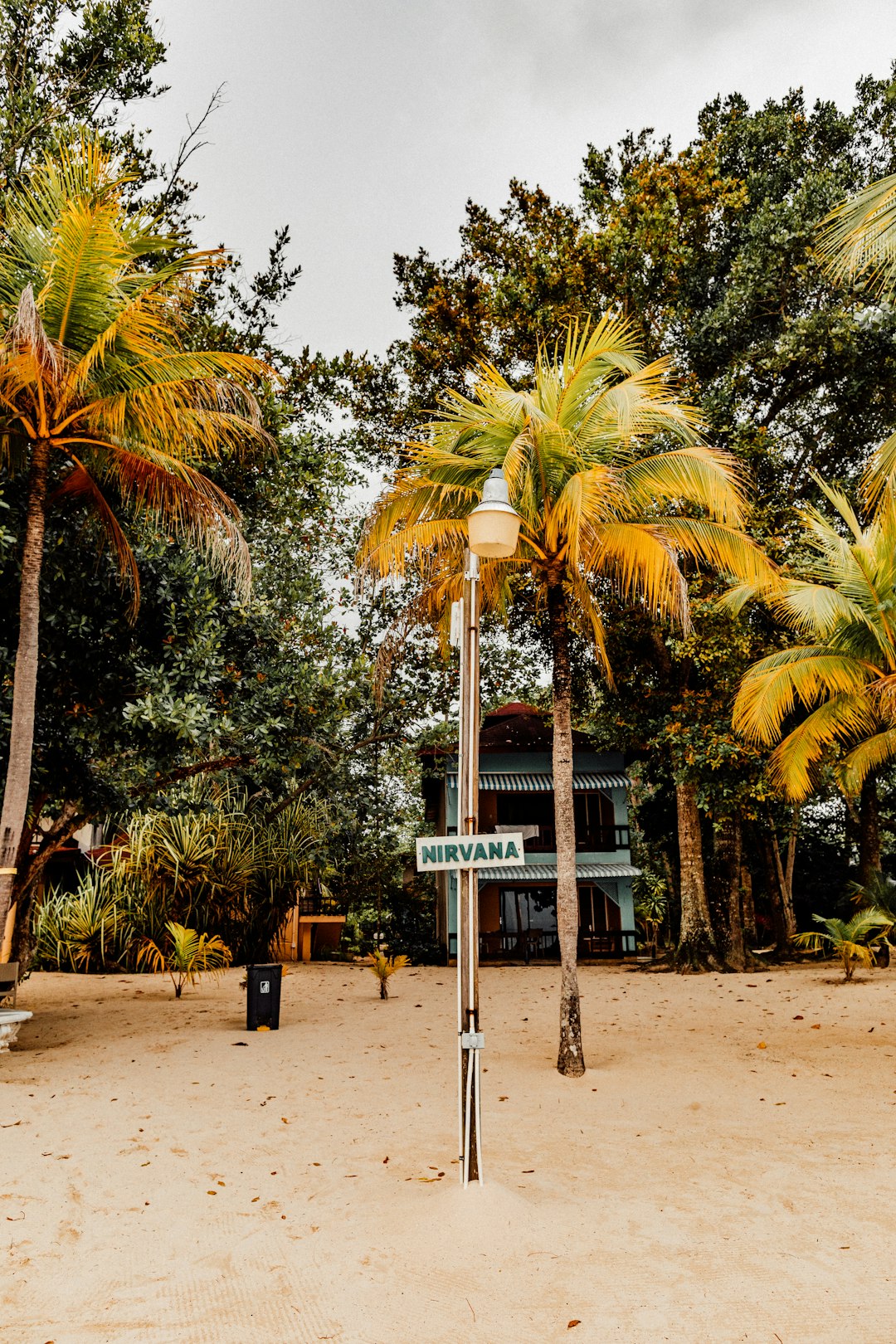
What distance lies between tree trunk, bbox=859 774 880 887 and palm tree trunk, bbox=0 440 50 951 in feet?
43.7

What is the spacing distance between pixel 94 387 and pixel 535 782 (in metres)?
11.9

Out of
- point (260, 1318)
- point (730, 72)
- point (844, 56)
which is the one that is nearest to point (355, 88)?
point (730, 72)

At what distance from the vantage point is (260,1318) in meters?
3.66

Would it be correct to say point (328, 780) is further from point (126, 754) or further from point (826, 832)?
point (826, 832)

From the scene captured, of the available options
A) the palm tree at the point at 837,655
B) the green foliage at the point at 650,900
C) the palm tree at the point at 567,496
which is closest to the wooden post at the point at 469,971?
the palm tree at the point at 567,496

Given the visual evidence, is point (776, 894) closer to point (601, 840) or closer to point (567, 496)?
point (601, 840)

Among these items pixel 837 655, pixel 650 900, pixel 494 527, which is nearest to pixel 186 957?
pixel 494 527

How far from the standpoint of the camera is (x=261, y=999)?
9.90 m

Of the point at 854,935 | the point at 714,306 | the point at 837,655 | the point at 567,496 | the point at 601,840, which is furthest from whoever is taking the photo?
the point at 601,840

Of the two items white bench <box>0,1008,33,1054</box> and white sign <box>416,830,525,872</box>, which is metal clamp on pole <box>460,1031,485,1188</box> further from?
white bench <box>0,1008,33,1054</box>

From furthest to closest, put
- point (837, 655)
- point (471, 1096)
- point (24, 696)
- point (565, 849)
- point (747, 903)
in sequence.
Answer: point (747, 903)
point (837, 655)
point (565, 849)
point (24, 696)
point (471, 1096)

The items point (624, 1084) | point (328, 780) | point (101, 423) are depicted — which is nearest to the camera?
point (624, 1084)

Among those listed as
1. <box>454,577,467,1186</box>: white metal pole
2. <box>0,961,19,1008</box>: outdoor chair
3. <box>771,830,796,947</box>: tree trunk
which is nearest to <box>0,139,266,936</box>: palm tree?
<box>0,961,19,1008</box>: outdoor chair

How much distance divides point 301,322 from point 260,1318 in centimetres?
1301
